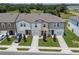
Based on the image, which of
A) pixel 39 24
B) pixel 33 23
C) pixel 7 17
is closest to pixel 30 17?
pixel 33 23

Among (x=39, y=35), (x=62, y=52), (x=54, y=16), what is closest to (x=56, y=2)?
(x=54, y=16)

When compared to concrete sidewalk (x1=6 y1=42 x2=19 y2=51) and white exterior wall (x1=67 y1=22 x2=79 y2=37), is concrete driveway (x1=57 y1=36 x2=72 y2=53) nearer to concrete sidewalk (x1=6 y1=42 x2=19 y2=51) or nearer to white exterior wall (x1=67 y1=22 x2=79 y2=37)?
white exterior wall (x1=67 y1=22 x2=79 y2=37)

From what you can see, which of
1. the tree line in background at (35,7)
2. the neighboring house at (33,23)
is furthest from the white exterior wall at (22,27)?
the tree line in background at (35,7)

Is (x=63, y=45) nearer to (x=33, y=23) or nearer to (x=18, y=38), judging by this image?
(x=33, y=23)

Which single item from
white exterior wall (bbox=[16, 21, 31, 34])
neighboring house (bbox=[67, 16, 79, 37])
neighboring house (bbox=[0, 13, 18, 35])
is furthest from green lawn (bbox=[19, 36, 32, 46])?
neighboring house (bbox=[67, 16, 79, 37])

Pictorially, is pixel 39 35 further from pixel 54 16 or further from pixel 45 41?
pixel 54 16
